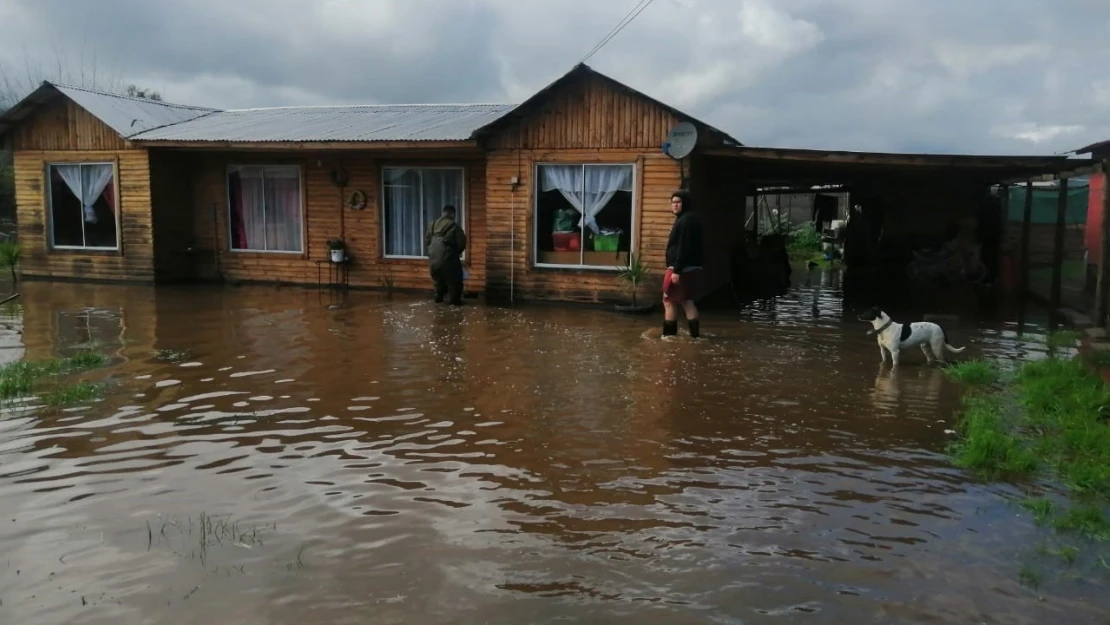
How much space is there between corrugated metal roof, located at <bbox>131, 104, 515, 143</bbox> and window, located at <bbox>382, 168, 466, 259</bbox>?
83 cm

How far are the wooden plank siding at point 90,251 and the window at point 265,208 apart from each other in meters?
1.52

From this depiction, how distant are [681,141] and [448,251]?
381 centimetres

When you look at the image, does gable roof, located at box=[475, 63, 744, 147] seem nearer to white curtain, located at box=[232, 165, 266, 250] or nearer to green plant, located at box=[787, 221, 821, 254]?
white curtain, located at box=[232, 165, 266, 250]

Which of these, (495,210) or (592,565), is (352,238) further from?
(592,565)

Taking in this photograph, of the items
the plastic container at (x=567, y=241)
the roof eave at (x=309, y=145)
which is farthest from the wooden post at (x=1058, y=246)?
the roof eave at (x=309, y=145)

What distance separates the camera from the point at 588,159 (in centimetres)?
1270

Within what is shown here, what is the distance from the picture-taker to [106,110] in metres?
15.8

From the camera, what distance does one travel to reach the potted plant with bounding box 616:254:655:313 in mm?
12367

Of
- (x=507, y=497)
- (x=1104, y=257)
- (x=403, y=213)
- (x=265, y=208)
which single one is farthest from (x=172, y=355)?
(x=1104, y=257)

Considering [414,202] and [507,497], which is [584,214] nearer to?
[414,202]

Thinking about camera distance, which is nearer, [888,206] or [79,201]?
[79,201]

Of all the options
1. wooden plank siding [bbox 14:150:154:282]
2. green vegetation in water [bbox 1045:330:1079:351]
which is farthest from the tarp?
A: wooden plank siding [bbox 14:150:154:282]

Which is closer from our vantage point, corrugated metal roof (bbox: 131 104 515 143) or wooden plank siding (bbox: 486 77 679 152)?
wooden plank siding (bbox: 486 77 679 152)

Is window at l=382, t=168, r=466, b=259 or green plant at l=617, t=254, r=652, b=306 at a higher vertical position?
window at l=382, t=168, r=466, b=259
